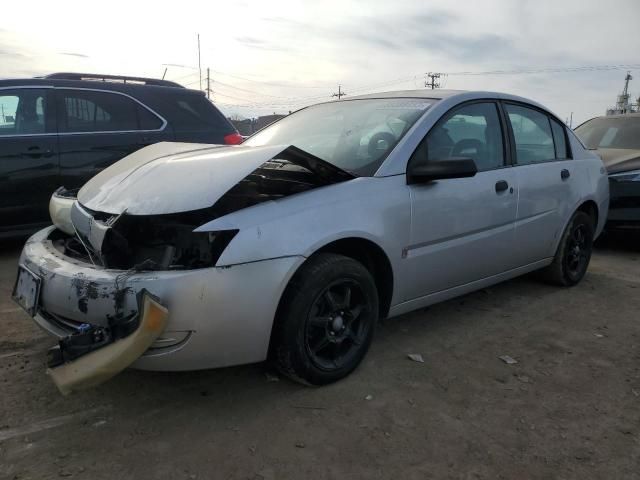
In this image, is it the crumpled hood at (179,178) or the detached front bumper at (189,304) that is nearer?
the detached front bumper at (189,304)

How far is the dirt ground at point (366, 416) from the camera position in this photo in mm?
2236

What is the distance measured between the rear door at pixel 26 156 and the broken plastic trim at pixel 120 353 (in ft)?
11.2

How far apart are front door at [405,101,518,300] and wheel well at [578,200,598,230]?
1269mm

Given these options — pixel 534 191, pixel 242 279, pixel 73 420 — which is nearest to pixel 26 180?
pixel 73 420

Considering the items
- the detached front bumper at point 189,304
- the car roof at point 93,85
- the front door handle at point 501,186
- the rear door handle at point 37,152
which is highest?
the car roof at point 93,85

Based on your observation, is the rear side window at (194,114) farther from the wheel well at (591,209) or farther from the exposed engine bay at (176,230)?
the wheel well at (591,209)

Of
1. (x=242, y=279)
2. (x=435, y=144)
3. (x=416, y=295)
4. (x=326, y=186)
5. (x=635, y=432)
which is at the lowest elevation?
(x=635, y=432)

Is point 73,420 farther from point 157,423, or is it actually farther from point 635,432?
point 635,432

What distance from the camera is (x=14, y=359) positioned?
308cm

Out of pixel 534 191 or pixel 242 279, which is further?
pixel 534 191

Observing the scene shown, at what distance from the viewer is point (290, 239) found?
2.54 meters

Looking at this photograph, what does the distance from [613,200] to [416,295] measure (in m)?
3.98

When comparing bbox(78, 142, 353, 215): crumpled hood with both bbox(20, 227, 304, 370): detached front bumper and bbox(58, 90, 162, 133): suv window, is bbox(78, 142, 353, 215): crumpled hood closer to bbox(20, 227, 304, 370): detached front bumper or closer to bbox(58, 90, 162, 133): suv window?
bbox(20, 227, 304, 370): detached front bumper

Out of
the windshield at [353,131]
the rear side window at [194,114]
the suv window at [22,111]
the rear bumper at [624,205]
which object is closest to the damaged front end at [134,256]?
the windshield at [353,131]
